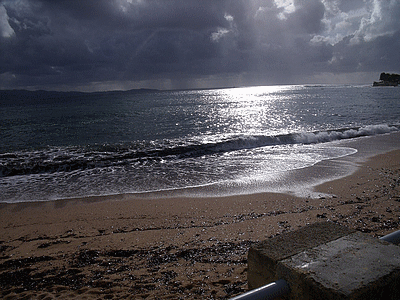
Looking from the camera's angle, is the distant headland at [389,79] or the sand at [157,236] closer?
the sand at [157,236]

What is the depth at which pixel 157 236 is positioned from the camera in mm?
4859

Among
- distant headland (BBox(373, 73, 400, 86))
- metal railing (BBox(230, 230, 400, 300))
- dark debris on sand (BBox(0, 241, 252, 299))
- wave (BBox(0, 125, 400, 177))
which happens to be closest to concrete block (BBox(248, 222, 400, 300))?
metal railing (BBox(230, 230, 400, 300))

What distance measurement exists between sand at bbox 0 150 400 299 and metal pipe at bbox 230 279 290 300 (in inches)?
76.4

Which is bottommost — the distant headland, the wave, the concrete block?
the wave

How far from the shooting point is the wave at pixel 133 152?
Result: 11867mm

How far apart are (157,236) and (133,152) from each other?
32.0 feet

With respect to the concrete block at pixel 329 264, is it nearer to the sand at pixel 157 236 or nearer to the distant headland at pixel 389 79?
the sand at pixel 157 236

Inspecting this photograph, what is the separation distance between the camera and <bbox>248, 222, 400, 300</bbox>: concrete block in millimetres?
1536

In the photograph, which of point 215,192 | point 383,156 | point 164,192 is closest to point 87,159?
point 164,192

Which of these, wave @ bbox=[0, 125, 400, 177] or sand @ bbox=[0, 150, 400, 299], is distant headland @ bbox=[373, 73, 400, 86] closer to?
wave @ bbox=[0, 125, 400, 177]

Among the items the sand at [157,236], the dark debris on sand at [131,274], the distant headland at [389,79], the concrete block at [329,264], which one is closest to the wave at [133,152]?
the sand at [157,236]

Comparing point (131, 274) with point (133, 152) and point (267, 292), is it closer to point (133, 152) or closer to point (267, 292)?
point (267, 292)

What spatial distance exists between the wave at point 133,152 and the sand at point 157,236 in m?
4.91

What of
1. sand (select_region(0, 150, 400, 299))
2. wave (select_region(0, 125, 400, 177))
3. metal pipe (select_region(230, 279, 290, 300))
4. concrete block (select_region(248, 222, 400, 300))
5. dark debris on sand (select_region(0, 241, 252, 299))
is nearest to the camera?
metal pipe (select_region(230, 279, 290, 300))
